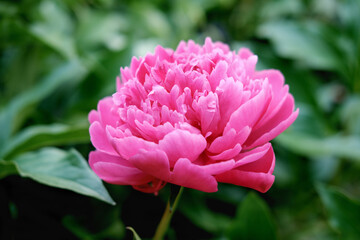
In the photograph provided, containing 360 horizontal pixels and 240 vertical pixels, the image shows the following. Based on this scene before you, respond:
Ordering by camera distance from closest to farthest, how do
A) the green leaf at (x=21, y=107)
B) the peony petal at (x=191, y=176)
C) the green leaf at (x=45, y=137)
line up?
the peony petal at (x=191, y=176), the green leaf at (x=45, y=137), the green leaf at (x=21, y=107)

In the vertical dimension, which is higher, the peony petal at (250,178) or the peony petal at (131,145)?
the peony petal at (131,145)

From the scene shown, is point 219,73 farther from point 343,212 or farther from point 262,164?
point 343,212

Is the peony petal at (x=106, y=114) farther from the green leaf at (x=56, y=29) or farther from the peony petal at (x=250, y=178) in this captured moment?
the green leaf at (x=56, y=29)

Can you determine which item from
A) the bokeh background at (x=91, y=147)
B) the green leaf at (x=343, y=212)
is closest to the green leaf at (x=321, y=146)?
the bokeh background at (x=91, y=147)

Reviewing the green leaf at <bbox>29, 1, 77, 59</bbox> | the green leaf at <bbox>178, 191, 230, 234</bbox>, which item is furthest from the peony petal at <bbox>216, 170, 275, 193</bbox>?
the green leaf at <bbox>29, 1, 77, 59</bbox>

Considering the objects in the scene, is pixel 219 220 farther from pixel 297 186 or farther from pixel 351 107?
pixel 351 107

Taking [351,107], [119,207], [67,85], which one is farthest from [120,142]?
[351,107]

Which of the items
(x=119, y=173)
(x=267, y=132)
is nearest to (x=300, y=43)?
(x=267, y=132)
